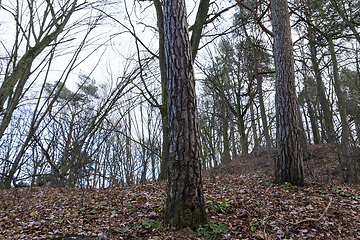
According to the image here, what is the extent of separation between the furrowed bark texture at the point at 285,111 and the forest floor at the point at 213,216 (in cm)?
36

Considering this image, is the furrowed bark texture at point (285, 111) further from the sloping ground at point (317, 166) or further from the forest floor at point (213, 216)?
the sloping ground at point (317, 166)

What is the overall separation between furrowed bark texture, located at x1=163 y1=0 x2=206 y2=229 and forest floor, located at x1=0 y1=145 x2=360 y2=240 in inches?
8.5

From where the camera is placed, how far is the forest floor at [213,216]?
254 centimetres

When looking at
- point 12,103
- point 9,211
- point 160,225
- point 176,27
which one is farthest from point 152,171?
point 12,103

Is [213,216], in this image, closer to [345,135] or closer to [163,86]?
[163,86]

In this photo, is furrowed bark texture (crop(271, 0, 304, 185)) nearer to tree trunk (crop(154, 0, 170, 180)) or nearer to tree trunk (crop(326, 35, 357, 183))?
tree trunk (crop(326, 35, 357, 183))

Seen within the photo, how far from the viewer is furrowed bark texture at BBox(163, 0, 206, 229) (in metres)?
2.65

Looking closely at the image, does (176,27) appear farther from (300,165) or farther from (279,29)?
(300,165)

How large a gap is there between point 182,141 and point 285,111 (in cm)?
289

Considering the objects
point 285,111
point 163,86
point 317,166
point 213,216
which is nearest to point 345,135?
point 285,111

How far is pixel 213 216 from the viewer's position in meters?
2.91

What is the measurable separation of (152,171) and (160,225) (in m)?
6.59

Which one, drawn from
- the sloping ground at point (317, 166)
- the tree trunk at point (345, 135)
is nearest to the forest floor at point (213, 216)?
the tree trunk at point (345, 135)

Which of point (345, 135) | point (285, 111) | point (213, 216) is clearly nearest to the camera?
point (213, 216)
